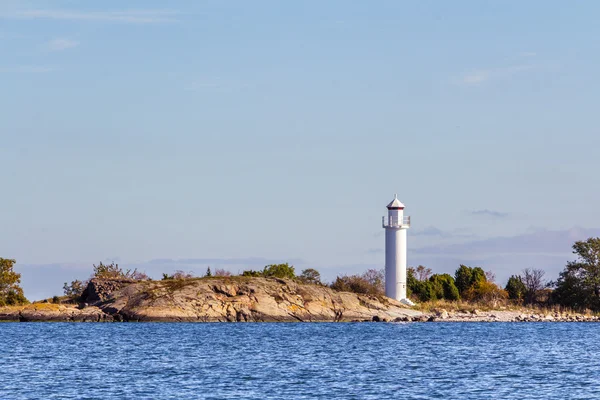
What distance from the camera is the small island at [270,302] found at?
84.4 metres

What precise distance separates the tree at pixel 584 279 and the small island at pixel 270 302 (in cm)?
11

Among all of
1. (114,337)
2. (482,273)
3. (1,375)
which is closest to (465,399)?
(1,375)

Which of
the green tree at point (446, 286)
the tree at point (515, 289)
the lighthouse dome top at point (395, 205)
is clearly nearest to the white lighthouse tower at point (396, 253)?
the lighthouse dome top at point (395, 205)

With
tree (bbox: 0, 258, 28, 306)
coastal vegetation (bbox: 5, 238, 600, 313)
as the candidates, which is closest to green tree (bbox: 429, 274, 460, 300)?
coastal vegetation (bbox: 5, 238, 600, 313)

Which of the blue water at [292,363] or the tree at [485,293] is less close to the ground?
the tree at [485,293]

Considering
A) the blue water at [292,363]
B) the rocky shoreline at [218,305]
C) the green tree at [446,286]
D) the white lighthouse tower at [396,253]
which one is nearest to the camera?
the blue water at [292,363]

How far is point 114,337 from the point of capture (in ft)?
212

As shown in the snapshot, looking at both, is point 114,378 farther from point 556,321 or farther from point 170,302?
point 556,321

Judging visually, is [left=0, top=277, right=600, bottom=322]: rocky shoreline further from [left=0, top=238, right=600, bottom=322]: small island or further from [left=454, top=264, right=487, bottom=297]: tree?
[left=454, top=264, right=487, bottom=297]: tree

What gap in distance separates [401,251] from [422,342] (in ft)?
94.3

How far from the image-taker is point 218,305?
280ft

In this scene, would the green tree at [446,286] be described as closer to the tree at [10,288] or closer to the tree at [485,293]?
the tree at [485,293]

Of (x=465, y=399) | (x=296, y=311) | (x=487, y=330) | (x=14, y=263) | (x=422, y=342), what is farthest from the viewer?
(x=14, y=263)

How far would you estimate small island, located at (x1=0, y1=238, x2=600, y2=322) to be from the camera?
3324 inches
